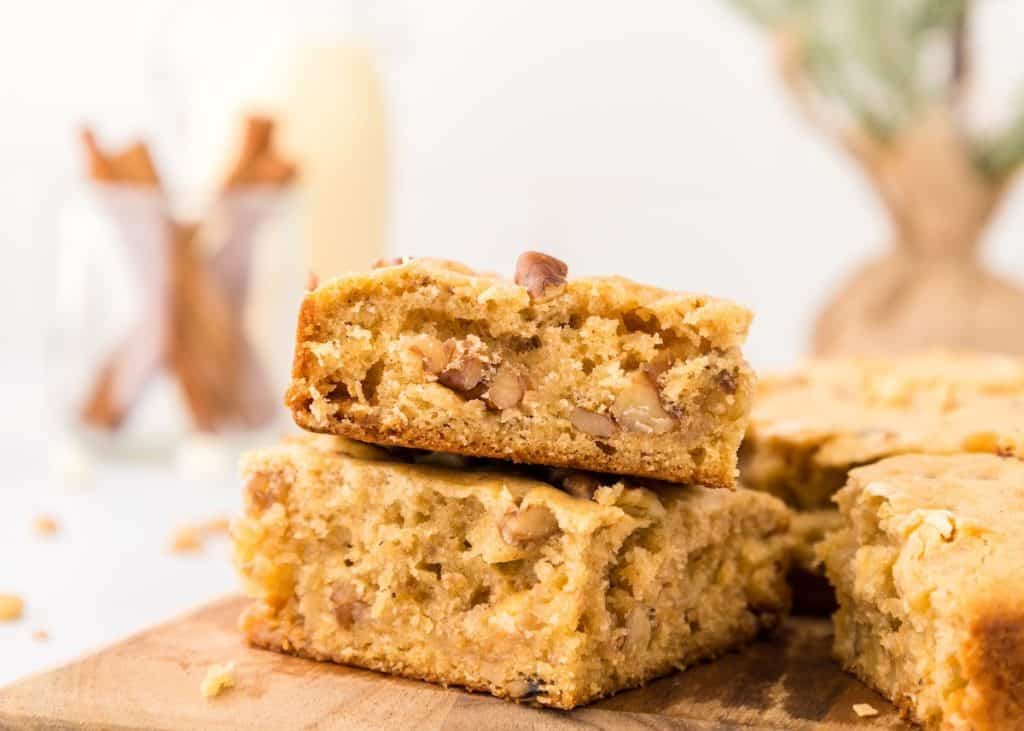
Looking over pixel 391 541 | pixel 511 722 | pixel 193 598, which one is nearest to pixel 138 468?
pixel 193 598

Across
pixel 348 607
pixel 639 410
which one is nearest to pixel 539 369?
pixel 639 410

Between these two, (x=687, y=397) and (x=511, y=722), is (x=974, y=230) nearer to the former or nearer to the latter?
(x=687, y=397)

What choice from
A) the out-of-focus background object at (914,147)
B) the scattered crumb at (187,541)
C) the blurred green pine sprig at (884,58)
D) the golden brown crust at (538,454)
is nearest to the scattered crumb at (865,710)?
the golden brown crust at (538,454)

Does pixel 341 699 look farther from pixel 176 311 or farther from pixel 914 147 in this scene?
pixel 914 147

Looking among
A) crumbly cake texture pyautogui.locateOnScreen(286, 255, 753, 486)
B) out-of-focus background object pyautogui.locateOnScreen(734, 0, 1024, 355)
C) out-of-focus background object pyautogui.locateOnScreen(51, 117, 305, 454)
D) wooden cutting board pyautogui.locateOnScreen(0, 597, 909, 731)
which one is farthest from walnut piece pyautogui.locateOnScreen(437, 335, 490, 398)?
out-of-focus background object pyautogui.locateOnScreen(734, 0, 1024, 355)

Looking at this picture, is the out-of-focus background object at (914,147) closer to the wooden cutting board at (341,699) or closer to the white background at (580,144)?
the white background at (580,144)

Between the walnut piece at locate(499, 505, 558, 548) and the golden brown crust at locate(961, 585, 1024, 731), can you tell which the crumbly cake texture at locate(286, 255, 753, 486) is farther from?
the golden brown crust at locate(961, 585, 1024, 731)
